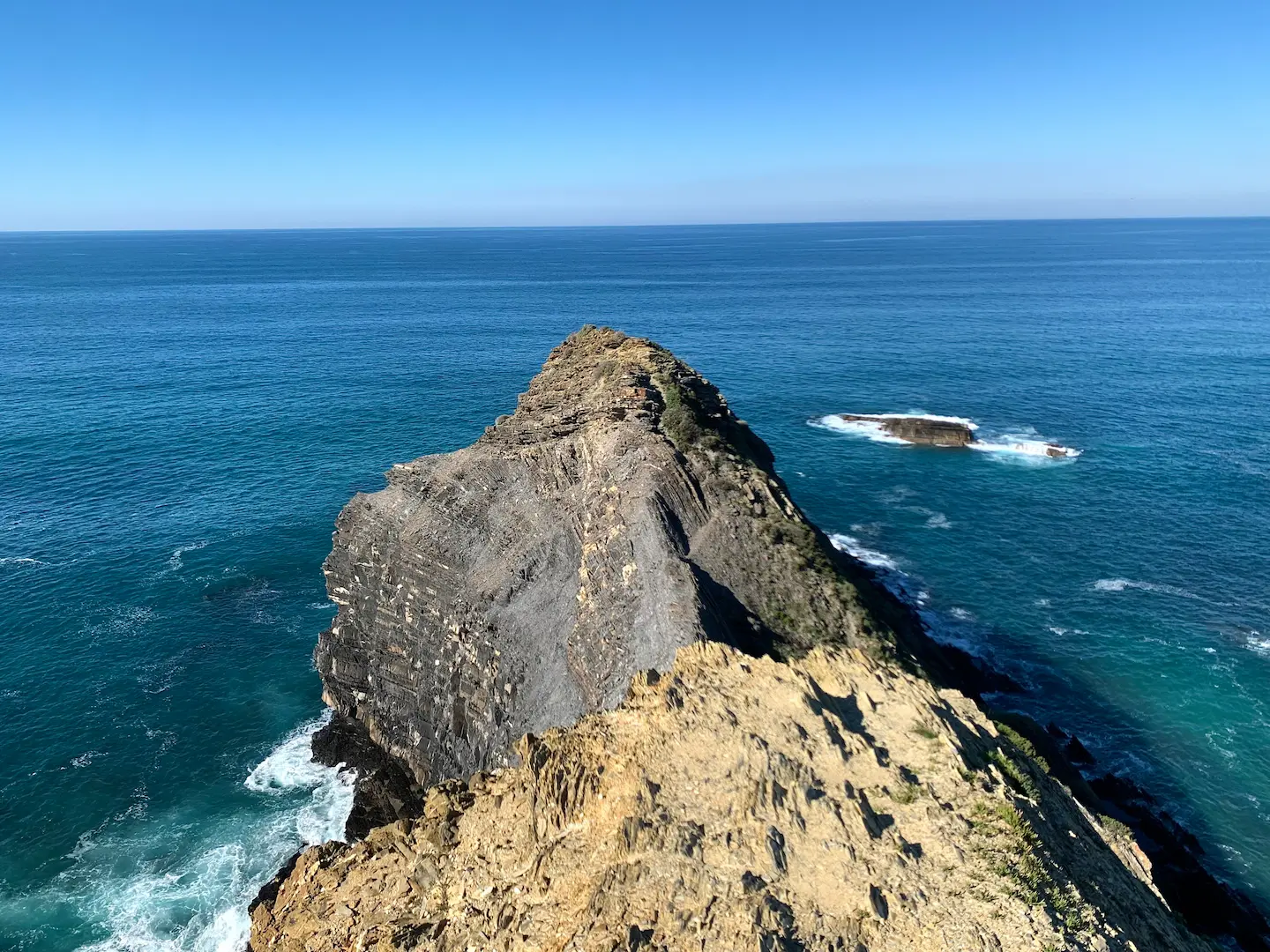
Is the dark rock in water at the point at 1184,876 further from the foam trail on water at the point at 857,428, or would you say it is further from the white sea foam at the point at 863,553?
the foam trail on water at the point at 857,428

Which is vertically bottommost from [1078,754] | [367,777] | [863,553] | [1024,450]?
[367,777]

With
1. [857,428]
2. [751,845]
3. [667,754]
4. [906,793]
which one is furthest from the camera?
[857,428]

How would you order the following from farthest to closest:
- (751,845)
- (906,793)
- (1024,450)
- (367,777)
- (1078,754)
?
(1024,450) → (367,777) → (1078,754) → (906,793) → (751,845)

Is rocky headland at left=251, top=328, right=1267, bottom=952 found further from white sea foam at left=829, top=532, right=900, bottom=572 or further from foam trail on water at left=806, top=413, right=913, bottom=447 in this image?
foam trail on water at left=806, top=413, right=913, bottom=447

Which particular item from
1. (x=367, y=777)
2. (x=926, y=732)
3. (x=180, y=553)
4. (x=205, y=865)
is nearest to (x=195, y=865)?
(x=205, y=865)

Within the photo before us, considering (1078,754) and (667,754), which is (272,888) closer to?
(667,754)

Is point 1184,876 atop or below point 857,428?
below

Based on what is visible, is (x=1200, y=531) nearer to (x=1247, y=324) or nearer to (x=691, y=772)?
(x=691, y=772)
